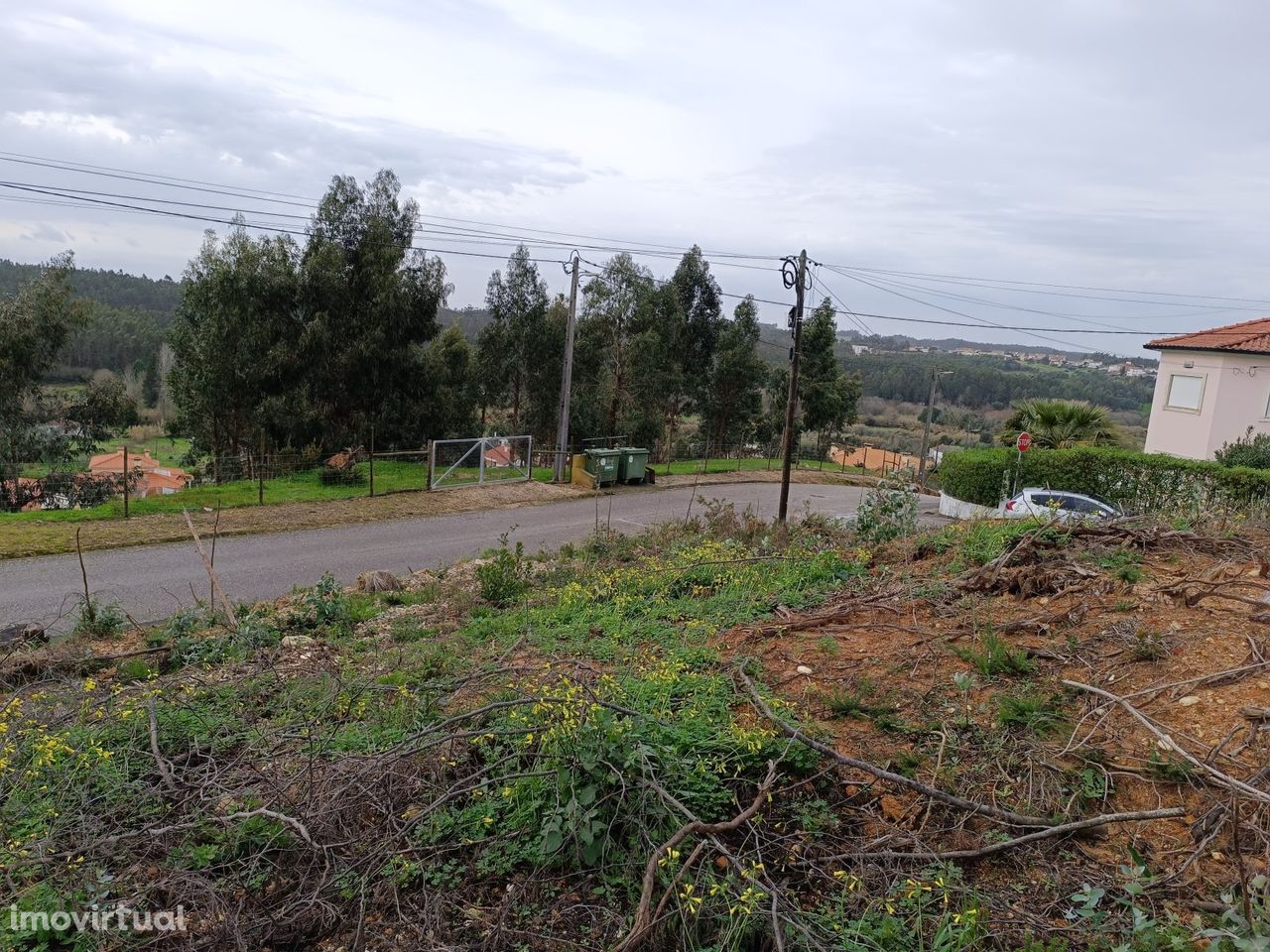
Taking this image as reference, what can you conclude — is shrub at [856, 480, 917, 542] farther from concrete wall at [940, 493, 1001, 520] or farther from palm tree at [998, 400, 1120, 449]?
palm tree at [998, 400, 1120, 449]

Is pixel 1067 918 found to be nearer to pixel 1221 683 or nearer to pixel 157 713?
pixel 1221 683

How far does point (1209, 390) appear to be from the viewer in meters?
22.5

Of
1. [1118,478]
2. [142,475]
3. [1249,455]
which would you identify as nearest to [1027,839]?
[1118,478]

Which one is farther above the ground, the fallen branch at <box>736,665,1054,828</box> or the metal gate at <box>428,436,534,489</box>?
the fallen branch at <box>736,665,1054,828</box>

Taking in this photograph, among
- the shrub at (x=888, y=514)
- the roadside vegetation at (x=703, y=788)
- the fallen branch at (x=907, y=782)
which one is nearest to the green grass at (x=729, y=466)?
the shrub at (x=888, y=514)

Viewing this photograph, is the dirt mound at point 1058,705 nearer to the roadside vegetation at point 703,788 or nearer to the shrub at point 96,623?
the roadside vegetation at point 703,788

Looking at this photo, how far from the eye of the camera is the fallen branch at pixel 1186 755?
3.27 metres

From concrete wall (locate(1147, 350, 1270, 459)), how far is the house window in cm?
10

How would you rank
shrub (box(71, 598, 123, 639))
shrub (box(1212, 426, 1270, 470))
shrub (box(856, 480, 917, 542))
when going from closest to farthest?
shrub (box(71, 598, 123, 639)), shrub (box(856, 480, 917, 542)), shrub (box(1212, 426, 1270, 470))

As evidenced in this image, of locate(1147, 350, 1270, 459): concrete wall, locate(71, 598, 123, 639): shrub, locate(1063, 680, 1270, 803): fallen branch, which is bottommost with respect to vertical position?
locate(71, 598, 123, 639): shrub

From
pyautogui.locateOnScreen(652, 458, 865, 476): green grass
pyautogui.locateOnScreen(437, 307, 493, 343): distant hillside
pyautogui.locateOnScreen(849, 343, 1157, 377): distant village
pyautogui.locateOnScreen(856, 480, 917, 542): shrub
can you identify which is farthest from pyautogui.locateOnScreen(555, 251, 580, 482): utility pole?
pyautogui.locateOnScreen(849, 343, 1157, 377): distant village

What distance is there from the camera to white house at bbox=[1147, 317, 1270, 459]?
855 inches

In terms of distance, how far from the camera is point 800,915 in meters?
3.26

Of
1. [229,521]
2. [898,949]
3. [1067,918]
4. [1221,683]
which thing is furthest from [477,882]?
[229,521]
